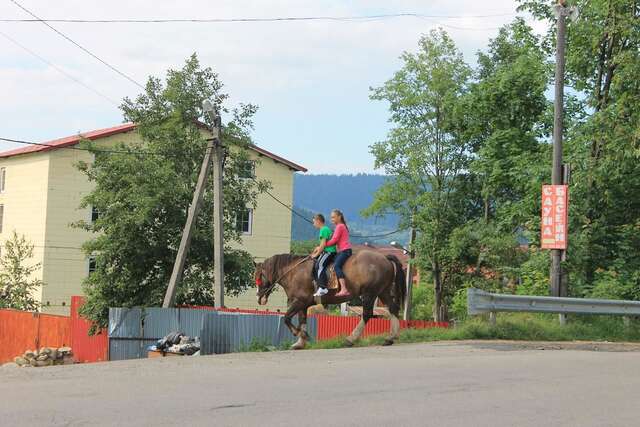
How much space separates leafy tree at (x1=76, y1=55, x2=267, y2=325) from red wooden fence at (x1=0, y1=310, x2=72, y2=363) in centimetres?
407

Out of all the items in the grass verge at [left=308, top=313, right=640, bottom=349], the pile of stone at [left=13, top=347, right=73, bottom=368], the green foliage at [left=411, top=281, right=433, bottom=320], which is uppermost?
the grass verge at [left=308, top=313, right=640, bottom=349]

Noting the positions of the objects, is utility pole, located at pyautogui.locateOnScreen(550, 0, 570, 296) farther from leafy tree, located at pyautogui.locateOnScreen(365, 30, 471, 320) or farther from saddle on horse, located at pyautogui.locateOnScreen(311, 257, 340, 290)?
leafy tree, located at pyautogui.locateOnScreen(365, 30, 471, 320)

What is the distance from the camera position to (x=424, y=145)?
47375mm

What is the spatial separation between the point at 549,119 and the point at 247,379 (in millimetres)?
22760

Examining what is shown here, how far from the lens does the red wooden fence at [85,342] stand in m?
33.2

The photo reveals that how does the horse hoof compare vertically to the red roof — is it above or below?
below

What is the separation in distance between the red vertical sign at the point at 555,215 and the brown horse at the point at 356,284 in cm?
607

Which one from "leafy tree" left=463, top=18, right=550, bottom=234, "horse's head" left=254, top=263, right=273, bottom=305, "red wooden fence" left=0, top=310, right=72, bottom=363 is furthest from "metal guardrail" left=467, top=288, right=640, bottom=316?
"red wooden fence" left=0, top=310, right=72, bottom=363

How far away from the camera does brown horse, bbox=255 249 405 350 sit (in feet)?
54.5

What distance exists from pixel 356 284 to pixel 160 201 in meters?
16.7

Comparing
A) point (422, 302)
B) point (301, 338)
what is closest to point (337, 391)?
point (301, 338)

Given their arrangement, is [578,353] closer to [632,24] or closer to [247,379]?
[247,379]

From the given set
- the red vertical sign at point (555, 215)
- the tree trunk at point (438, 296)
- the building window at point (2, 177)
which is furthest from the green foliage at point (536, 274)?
the building window at point (2, 177)

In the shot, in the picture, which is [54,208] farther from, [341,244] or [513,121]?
[341,244]
